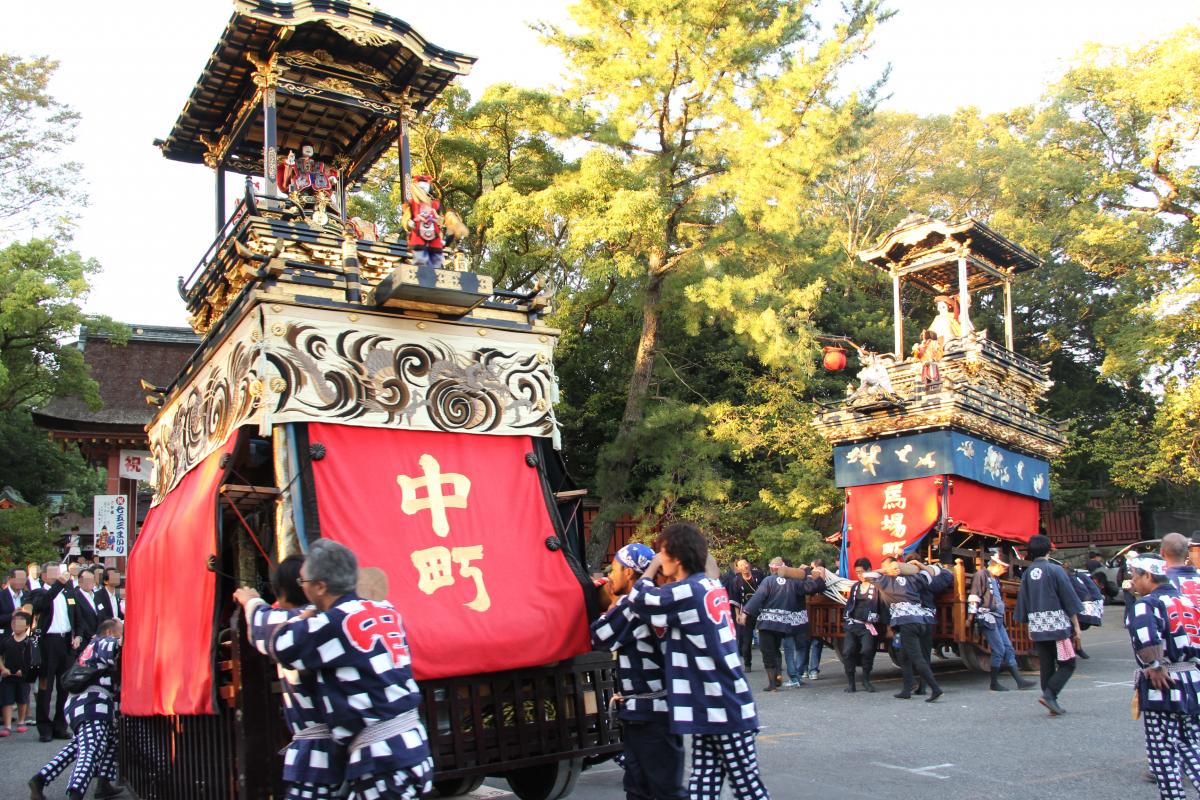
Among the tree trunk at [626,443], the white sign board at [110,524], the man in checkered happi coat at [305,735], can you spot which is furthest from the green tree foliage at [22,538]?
the man in checkered happi coat at [305,735]

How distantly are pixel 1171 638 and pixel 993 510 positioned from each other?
11.0 m

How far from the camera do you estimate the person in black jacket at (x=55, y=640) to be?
1051 centimetres

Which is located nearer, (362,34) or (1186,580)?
(1186,580)

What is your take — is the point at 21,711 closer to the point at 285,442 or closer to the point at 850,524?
the point at 285,442

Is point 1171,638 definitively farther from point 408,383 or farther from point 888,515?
point 888,515

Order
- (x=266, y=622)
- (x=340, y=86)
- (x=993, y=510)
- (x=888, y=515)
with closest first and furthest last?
(x=266, y=622), (x=340, y=86), (x=888, y=515), (x=993, y=510)

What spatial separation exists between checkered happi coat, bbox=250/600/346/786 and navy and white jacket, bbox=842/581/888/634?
8.97 metres

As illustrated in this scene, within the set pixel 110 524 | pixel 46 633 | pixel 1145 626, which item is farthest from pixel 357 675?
pixel 110 524

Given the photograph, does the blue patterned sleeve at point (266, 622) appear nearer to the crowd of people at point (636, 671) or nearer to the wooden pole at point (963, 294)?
the crowd of people at point (636, 671)

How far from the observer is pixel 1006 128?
1261 inches

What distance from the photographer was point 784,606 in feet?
42.5

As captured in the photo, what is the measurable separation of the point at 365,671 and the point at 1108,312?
28.1 meters

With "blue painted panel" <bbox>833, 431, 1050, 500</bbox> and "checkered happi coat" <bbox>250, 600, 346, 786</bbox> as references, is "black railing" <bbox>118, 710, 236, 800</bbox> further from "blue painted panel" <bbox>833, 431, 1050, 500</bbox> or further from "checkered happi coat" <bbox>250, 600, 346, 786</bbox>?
"blue painted panel" <bbox>833, 431, 1050, 500</bbox>

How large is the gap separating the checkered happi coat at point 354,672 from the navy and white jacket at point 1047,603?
7.34 meters
